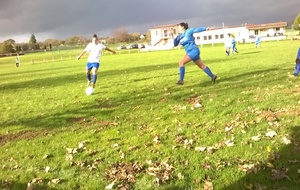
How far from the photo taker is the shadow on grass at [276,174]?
15.8ft

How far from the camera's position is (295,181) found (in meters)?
4.83

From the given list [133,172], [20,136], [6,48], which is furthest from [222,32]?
[133,172]

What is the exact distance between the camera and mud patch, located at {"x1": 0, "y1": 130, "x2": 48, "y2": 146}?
8.51 m

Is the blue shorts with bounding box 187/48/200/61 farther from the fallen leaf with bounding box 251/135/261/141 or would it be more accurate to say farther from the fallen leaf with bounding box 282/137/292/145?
the fallen leaf with bounding box 282/137/292/145

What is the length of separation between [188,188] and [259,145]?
6.40 ft

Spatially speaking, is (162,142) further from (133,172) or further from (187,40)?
(187,40)

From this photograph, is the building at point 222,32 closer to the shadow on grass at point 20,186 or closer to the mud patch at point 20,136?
the mud patch at point 20,136

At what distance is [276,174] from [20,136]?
248 inches

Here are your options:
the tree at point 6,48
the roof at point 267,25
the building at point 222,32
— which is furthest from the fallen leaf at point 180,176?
the roof at point 267,25

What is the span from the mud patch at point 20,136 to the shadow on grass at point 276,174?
17.8 ft

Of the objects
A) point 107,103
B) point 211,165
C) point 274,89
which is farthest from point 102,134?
point 274,89

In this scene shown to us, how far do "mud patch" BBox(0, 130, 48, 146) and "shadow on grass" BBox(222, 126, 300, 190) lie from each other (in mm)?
5431

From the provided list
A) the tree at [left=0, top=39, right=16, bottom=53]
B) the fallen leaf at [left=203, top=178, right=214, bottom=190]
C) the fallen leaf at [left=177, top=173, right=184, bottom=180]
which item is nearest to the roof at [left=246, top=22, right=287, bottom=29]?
the tree at [left=0, top=39, right=16, bottom=53]

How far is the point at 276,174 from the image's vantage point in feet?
16.6
